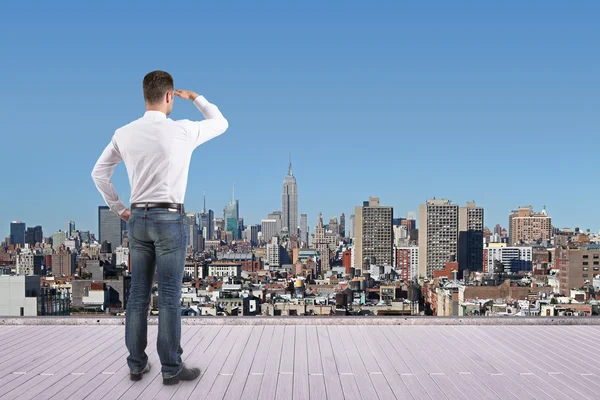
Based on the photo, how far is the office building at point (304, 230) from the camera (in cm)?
10444

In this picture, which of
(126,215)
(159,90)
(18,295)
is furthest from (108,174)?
(18,295)

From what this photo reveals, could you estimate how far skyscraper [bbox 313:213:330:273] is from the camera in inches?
3268

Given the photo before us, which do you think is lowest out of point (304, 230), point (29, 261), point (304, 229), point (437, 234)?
point (29, 261)

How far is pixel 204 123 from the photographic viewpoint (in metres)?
3.07

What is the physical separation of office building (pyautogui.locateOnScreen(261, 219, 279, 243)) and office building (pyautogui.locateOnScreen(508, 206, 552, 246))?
3552 cm

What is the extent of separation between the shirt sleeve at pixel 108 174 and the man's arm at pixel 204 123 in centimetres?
35

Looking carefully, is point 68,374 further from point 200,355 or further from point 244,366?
point 244,366

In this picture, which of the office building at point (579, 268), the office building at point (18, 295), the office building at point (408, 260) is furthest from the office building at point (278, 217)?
the office building at point (18, 295)

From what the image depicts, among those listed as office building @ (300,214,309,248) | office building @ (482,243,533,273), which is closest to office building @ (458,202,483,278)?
office building @ (482,243,533,273)

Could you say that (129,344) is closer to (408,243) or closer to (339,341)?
(339,341)

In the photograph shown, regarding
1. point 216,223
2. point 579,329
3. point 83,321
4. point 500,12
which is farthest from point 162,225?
point 216,223

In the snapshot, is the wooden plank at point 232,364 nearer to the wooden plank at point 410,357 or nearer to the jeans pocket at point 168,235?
the jeans pocket at point 168,235

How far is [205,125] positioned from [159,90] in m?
0.24

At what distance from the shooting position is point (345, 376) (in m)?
3.09
